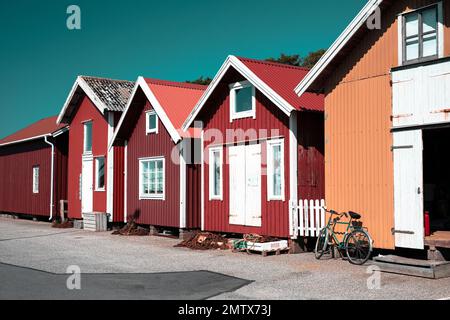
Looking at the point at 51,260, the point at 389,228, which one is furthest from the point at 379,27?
the point at 51,260

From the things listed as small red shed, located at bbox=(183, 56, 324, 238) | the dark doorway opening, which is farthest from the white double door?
the dark doorway opening

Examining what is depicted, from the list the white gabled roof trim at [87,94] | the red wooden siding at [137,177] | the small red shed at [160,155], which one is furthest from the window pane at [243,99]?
the white gabled roof trim at [87,94]

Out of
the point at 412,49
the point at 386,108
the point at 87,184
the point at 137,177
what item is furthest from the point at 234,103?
the point at 87,184

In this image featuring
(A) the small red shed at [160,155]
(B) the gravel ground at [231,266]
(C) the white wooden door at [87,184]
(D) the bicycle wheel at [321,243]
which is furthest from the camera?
(C) the white wooden door at [87,184]

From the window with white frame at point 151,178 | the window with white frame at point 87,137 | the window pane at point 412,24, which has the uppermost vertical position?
the window pane at point 412,24

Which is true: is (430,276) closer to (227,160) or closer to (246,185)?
(246,185)

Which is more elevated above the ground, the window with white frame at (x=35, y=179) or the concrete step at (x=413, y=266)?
the window with white frame at (x=35, y=179)

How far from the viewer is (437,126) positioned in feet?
40.2

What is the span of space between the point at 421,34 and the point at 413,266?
5154mm

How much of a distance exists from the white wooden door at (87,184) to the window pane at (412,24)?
1679 cm

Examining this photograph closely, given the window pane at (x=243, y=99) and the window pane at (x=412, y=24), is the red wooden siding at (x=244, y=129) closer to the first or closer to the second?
the window pane at (x=243, y=99)

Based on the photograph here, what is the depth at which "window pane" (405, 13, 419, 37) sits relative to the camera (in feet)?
42.1

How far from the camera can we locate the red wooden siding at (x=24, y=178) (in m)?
30.1

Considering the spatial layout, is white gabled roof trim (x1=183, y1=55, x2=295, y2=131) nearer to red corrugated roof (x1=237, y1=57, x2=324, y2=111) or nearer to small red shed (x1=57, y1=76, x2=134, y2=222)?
red corrugated roof (x1=237, y1=57, x2=324, y2=111)
